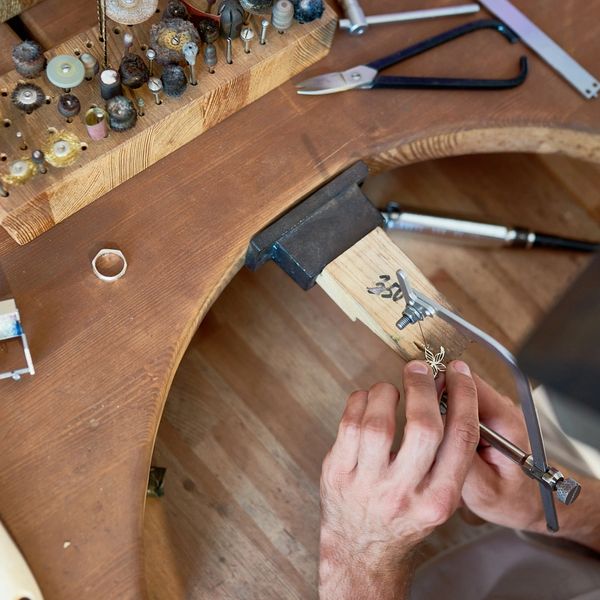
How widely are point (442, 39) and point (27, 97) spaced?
53 cm

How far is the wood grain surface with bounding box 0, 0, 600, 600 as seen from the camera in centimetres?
74

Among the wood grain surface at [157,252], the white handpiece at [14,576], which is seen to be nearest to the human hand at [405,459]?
the wood grain surface at [157,252]

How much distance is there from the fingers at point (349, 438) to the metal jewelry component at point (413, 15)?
474mm

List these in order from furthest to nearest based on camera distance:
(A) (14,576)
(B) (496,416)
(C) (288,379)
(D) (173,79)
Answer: (C) (288,379) → (B) (496,416) → (D) (173,79) → (A) (14,576)

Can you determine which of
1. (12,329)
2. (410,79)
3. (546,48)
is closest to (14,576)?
(12,329)

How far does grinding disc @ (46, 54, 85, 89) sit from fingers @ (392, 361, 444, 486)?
1.56 ft

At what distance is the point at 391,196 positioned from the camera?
1.46 m

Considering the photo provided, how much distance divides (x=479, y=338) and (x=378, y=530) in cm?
25

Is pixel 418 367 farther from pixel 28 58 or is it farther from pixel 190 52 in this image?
pixel 28 58

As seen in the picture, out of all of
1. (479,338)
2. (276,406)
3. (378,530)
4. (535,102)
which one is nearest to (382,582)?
(378,530)

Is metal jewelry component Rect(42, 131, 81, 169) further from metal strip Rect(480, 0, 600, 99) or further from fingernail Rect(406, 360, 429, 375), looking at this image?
metal strip Rect(480, 0, 600, 99)

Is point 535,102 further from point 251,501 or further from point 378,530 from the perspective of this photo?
point 251,501

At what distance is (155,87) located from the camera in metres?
0.81

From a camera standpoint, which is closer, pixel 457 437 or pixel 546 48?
pixel 457 437
